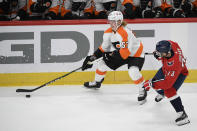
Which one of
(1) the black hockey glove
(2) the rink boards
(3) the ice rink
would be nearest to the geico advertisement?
(2) the rink boards

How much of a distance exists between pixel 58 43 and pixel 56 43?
0.03 m

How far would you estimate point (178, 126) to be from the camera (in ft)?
8.45

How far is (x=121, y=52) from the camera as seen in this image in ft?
10.1

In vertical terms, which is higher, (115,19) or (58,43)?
(115,19)

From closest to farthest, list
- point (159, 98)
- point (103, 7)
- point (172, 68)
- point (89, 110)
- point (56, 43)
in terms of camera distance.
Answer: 1. point (172, 68)
2. point (89, 110)
3. point (159, 98)
4. point (56, 43)
5. point (103, 7)

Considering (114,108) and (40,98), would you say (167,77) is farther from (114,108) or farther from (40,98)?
(40,98)

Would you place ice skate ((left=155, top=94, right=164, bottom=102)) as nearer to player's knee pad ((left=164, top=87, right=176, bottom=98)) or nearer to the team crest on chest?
player's knee pad ((left=164, top=87, right=176, bottom=98))

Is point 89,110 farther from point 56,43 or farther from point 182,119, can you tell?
point 56,43

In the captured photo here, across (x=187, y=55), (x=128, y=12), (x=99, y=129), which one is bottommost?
(x=99, y=129)

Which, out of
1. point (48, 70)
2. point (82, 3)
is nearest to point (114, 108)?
point (48, 70)

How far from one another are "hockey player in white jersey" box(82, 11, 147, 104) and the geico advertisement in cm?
44

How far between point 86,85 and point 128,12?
3.92ft

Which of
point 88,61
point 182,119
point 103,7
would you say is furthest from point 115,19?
point 182,119

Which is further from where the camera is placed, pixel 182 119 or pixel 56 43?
pixel 56 43
